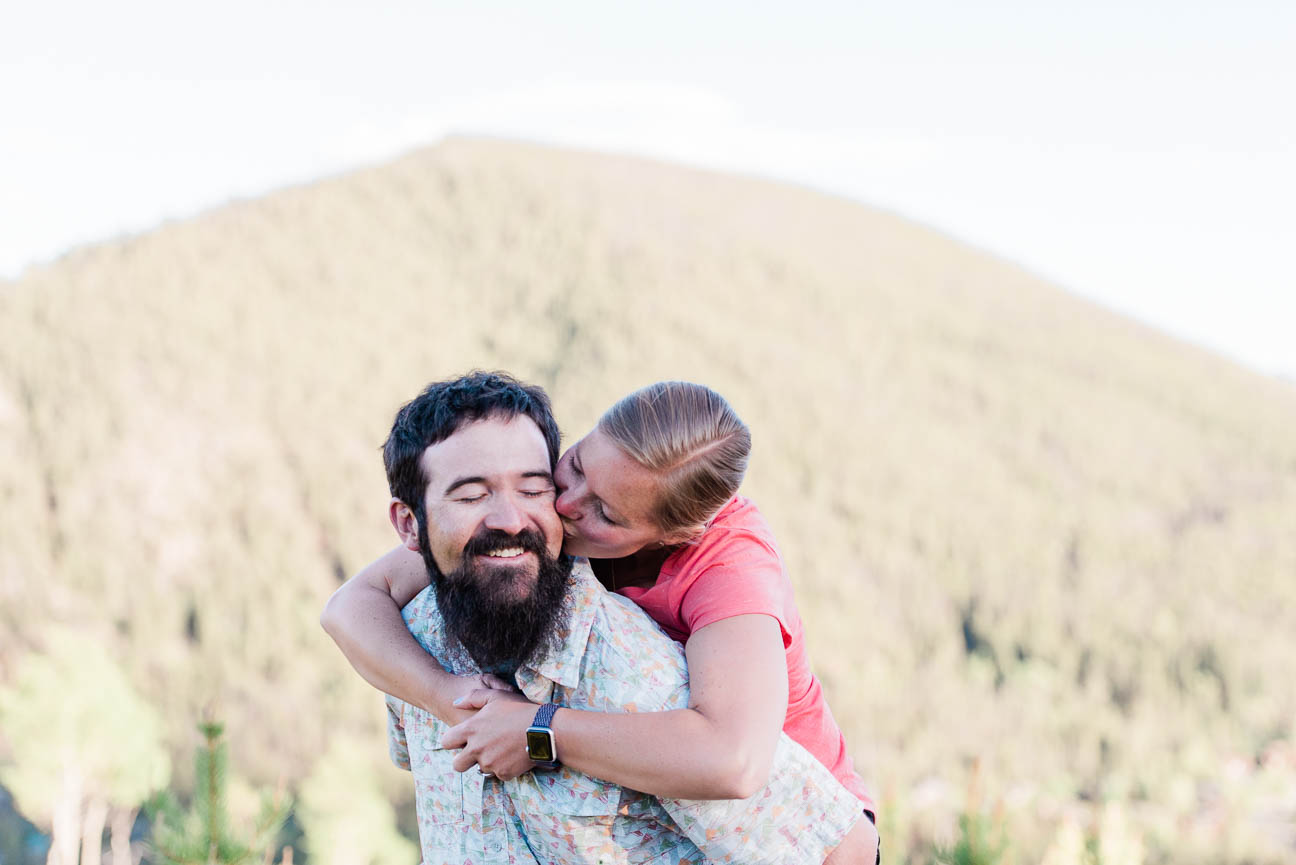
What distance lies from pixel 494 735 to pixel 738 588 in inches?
23.7

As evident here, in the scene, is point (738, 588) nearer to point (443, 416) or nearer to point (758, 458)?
point (443, 416)

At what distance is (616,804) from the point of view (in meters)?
2.19

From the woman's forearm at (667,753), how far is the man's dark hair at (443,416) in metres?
0.65

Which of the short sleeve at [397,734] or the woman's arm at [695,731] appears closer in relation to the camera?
the woman's arm at [695,731]

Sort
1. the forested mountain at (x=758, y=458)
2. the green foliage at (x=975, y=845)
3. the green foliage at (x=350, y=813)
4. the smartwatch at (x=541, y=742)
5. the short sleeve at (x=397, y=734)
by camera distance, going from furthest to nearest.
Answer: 1. the forested mountain at (x=758, y=458)
2. the green foliage at (x=350, y=813)
3. the green foliage at (x=975, y=845)
4. the short sleeve at (x=397, y=734)
5. the smartwatch at (x=541, y=742)

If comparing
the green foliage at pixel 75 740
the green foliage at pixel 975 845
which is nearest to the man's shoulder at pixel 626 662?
the green foliage at pixel 975 845

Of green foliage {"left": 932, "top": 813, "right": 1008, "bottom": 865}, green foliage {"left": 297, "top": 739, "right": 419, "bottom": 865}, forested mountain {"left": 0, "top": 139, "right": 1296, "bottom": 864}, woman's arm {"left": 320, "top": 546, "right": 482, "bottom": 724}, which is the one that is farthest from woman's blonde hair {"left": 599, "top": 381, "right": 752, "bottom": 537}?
forested mountain {"left": 0, "top": 139, "right": 1296, "bottom": 864}

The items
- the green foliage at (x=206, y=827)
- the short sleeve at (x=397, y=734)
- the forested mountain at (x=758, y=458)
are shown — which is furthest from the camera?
the forested mountain at (x=758, y=458)

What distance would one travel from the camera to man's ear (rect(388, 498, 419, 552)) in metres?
2.47

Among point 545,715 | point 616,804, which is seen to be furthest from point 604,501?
point 616,804

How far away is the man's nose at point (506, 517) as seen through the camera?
2.28 meters

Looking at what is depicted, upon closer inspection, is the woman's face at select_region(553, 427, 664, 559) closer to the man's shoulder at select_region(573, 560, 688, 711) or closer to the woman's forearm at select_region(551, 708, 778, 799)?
the man's shoulder at select_region(573, 560, 688, 711)

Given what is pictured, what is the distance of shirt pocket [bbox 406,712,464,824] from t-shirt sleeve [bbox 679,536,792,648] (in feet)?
2.11

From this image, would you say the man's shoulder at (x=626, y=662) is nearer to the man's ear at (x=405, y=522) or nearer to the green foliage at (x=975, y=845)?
the man's ear at (x=405, y=522)
